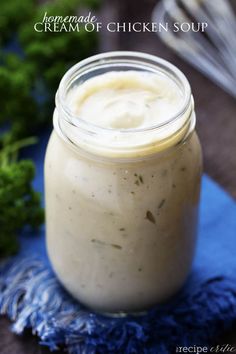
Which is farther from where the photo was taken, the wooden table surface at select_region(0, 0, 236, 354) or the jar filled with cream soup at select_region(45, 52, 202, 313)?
the wooden table surface at select_region(0, 0, 236, 354)

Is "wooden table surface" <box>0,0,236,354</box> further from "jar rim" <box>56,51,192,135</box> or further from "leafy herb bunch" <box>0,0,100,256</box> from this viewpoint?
"jar rim" <box>56,51,192,135</box>

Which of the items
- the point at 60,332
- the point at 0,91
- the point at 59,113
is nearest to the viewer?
the point at 59,113

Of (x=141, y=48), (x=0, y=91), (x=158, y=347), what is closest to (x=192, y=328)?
(x=158, y=347)

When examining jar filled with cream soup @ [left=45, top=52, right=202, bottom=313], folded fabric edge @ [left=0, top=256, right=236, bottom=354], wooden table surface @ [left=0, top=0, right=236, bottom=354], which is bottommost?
folded fabric edge @ [left=0, top=256, right=236, bottom=354]

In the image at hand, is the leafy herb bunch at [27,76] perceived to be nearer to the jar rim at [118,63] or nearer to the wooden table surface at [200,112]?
the wooden table surface at [200,112]

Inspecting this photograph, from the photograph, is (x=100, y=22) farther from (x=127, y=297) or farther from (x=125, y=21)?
(x=127, y=297)

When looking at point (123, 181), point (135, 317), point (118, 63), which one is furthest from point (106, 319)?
point (118, 63)

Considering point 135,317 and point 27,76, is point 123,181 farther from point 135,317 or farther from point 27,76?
point 27,76

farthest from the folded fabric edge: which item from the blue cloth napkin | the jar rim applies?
the jar rim
